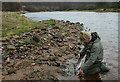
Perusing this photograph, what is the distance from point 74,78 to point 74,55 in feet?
8.92

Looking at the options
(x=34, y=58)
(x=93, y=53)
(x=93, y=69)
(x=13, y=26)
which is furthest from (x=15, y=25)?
(x=93, y=53)

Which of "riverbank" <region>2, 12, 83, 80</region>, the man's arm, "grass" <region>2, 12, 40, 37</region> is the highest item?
"grass" <region>2, 12, 40, 37</region>

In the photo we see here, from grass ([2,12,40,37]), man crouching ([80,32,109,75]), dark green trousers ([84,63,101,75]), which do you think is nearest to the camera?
man crouching ([80,32,109,75])

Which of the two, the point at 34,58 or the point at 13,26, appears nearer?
the point at 34,58

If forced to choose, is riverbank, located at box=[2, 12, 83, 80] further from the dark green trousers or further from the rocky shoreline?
the dark green trousers

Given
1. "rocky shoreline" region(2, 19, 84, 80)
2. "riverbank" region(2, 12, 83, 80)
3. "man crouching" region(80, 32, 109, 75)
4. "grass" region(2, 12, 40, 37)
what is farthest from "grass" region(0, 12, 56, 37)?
"man crouching" region(80, 32, 109, 75)

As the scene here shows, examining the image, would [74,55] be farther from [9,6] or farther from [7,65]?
[9,6]

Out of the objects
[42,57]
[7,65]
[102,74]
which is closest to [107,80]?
[102,74]

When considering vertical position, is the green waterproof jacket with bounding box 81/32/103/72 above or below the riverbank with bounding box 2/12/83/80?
above

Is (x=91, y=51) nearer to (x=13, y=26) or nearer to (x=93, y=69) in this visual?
(x=93, y=69)

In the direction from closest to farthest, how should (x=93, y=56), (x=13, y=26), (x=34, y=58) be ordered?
(x=93, y=56)
(x=34, y=58)
(x=13, y=26)

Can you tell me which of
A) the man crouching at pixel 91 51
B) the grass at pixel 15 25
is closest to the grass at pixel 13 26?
the grass at pixel 15 25

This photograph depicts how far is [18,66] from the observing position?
6543 mm

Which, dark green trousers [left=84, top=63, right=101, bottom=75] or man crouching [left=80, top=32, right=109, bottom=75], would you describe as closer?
man crouching [left=80, top=32, right=109, bottom=75]
